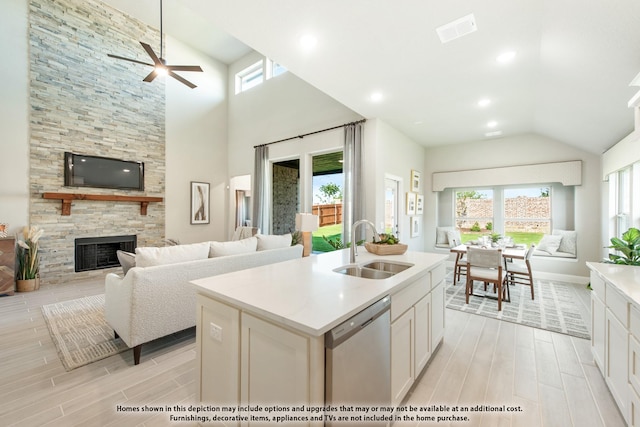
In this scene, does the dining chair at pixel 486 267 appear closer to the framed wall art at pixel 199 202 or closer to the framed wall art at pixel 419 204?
the framed wall art at pixel 419 204

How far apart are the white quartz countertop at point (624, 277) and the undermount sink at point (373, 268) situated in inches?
47.4

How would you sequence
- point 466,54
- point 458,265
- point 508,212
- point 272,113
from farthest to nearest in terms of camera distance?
point 272,113
point 508,212
point 458,265
point 466,54

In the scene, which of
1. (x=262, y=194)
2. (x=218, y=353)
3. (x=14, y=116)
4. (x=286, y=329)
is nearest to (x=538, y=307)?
(x=286, y=329)

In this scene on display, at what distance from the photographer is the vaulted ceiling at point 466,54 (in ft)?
6.66

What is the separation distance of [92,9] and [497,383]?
337 inches

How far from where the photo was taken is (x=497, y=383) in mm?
2006

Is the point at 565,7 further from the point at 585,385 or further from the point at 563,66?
the point at 585,385

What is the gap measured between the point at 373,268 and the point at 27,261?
5.63m

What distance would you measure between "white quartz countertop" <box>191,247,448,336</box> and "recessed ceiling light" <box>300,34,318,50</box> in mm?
2134


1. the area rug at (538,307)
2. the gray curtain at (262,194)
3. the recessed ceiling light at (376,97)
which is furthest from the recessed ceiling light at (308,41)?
the gray curtain at (262,194)

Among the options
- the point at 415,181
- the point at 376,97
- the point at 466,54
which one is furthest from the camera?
the point at 415,181

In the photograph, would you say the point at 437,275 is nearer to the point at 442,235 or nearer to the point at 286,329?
the point at 286,329

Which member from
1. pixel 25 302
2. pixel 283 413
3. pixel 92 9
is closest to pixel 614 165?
pixel 283 413

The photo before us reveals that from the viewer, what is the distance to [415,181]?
5711 millimetres
